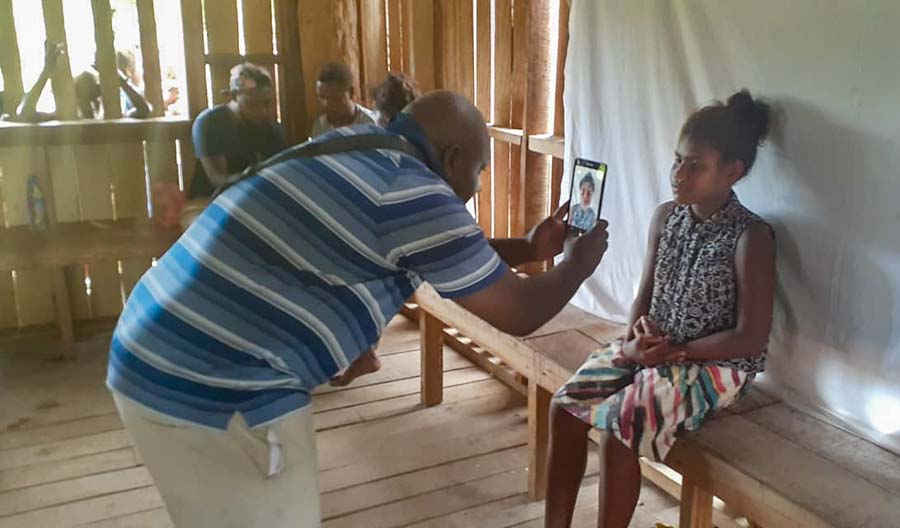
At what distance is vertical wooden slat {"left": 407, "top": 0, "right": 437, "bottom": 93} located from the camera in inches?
165

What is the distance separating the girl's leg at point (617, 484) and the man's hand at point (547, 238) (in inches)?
20.2

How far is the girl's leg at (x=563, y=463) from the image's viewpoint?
2268 mm

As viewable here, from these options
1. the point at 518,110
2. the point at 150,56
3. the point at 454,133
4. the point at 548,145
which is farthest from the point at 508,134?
the point at 150,56

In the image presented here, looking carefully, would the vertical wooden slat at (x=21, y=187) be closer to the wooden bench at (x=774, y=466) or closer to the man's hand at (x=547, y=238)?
the wooden bench at (x=774, y=466)

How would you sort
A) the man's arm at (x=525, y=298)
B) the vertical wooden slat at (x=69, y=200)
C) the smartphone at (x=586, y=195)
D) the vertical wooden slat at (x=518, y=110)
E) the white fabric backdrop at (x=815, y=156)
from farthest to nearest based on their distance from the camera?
the vertical wooden slat at (x=69, y=200), the vertical wooden slat at (x=518, y=110), the smartphone at (x=586, y=195), the white fabric backdrop at (x=815, y=156), the man's arm at (x=525, y=298)

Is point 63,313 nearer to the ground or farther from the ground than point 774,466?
nearer to the ground

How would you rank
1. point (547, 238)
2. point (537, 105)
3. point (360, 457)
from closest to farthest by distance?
point (547, 238) → point (360, 457) → point (537, 105)

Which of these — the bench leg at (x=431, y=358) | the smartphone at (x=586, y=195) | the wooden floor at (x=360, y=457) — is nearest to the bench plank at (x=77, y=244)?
the wooden floor at (x=360, y=457)

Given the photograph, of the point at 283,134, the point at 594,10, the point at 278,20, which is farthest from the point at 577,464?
the point at 278,20

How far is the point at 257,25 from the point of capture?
4.48m

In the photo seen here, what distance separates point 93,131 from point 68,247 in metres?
0.71

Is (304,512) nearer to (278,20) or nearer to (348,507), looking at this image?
(348,507)

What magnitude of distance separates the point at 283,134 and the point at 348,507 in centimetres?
226

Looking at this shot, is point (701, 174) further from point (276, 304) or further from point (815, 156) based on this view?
point (276, 304)
